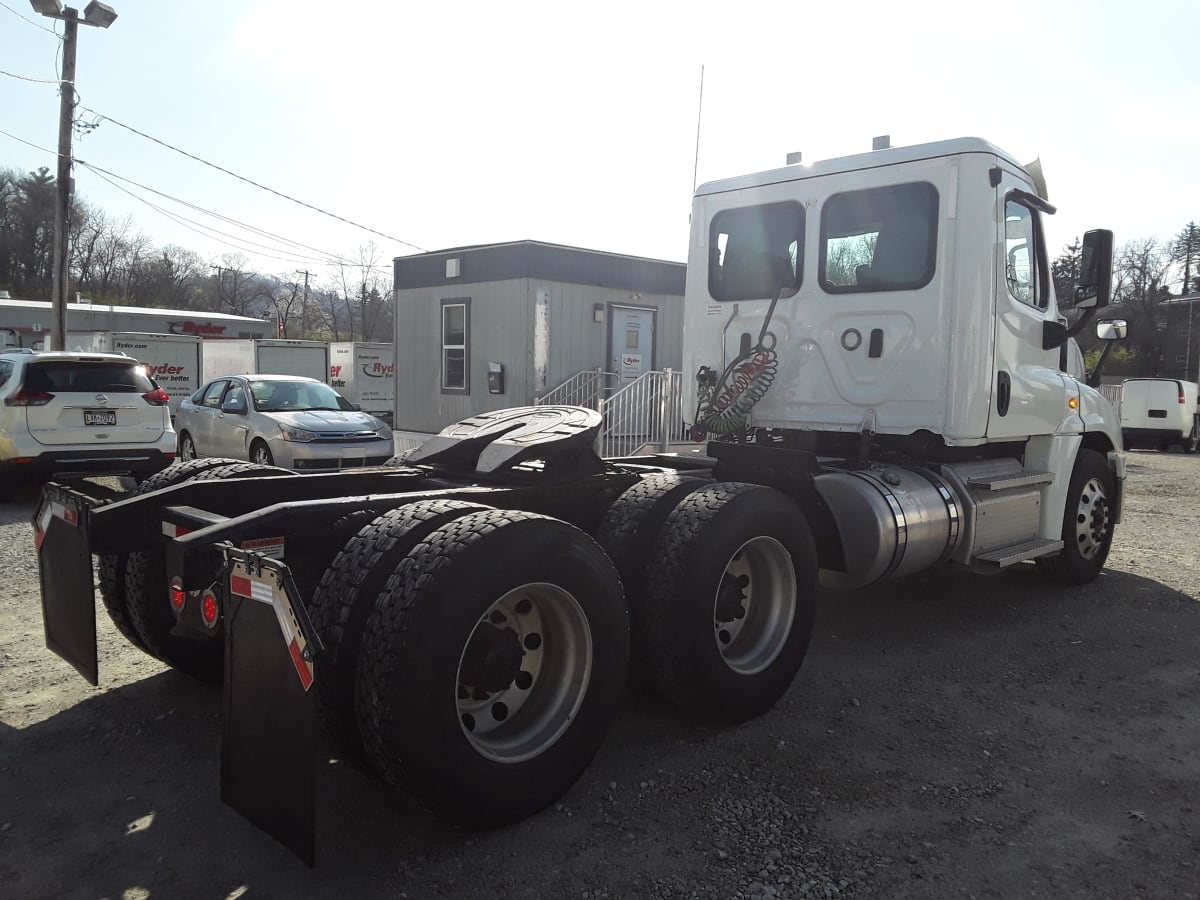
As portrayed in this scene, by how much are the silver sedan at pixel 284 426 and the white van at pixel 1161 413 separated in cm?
2065

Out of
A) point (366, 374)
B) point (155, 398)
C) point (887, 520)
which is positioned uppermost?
point (366, 374)

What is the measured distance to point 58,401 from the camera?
10.0 metres

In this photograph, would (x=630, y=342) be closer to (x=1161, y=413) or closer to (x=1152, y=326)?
(x=1161, y=413)

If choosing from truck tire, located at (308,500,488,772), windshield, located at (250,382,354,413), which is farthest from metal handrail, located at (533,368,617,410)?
truck tire, located at (308,500,488,772)

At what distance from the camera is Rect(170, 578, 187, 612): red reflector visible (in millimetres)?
3042

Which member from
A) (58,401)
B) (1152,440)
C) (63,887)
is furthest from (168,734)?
(1152,440)

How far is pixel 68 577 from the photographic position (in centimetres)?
357

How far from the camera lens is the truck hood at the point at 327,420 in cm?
1220

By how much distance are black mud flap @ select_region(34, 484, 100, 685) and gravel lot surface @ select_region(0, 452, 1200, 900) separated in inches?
17.4

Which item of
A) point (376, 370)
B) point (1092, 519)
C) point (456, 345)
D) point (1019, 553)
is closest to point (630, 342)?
point (456, 345)

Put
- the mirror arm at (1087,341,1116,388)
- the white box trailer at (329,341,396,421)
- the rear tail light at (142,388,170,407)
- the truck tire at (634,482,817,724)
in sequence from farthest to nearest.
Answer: the white box trailer at (329,341,396,421)
the rear tail light at (142,388,170,407)
the mirror arm at (1087,341,1116,388)
the truck tire at (634,482,817,724)

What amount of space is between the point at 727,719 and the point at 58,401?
366 inches

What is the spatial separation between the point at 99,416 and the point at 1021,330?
978cm

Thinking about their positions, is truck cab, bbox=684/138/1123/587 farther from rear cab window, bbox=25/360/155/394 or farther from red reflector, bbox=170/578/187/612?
rear cab window, bbox=25/360/155/394
